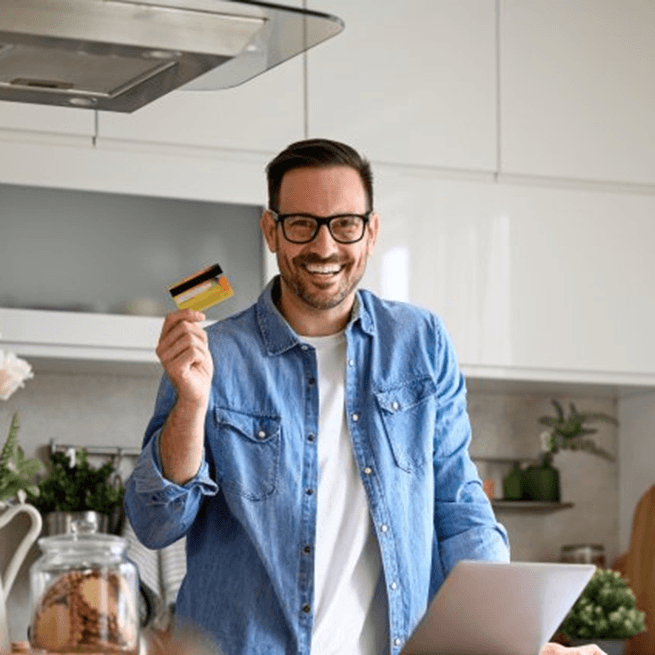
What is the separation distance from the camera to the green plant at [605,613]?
402 centimetres

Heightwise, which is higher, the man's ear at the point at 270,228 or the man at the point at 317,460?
the man's ear at the point at 270,228

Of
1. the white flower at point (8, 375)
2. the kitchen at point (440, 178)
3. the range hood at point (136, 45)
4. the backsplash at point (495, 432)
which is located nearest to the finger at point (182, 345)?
the range hood at point (136, 45)

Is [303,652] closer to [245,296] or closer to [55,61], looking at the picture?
[55,61]

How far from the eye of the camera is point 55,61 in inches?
81.0

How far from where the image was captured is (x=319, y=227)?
2.55 metres

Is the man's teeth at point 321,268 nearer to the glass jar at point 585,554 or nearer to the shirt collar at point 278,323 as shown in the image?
the shirt collar at point 278,323

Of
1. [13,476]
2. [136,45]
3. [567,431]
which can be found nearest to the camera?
[136,45]

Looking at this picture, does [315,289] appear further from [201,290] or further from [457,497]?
[201,290]

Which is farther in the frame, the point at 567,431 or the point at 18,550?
the point at 567,431

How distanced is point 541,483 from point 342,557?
209 cm

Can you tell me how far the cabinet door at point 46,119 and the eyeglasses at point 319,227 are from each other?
1332 millimetres

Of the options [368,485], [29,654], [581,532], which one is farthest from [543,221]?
[29,654]

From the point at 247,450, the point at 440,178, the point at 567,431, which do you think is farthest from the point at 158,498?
the point at 567,431

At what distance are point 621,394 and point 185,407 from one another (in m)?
2.48
